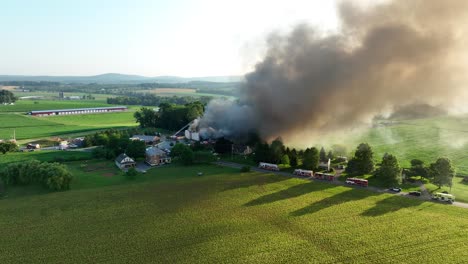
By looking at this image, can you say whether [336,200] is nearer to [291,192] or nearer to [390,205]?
[291,192]

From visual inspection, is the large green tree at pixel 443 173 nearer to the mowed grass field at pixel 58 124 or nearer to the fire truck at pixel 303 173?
the fire truck at pixel 303 173

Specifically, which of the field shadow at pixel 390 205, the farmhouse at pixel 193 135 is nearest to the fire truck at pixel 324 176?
the field shadow at pixel 390 205

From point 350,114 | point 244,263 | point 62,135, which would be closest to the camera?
point 244,263

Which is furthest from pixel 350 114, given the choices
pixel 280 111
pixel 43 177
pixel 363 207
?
pixel 43 177

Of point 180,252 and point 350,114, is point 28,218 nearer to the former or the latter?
point 180,252

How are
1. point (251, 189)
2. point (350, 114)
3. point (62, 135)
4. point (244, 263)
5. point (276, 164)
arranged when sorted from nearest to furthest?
point (244, 263), point (251, 189), point (350, 114), point (276, 164), point (62, 135)

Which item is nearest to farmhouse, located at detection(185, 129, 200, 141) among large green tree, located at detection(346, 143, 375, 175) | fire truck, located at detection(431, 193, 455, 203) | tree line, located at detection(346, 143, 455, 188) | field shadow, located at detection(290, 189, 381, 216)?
tree line, located at detection(346, 143, 455, 188)

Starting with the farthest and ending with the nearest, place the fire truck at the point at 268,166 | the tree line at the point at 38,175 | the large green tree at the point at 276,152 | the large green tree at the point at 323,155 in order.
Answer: the large green tree at the point at 323,155
the large green tree at the point at 276,152
the fire truck at the point at 268,166
the tree line at the point at 38,175

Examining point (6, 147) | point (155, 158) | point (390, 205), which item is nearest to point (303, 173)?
point (390, 205)
